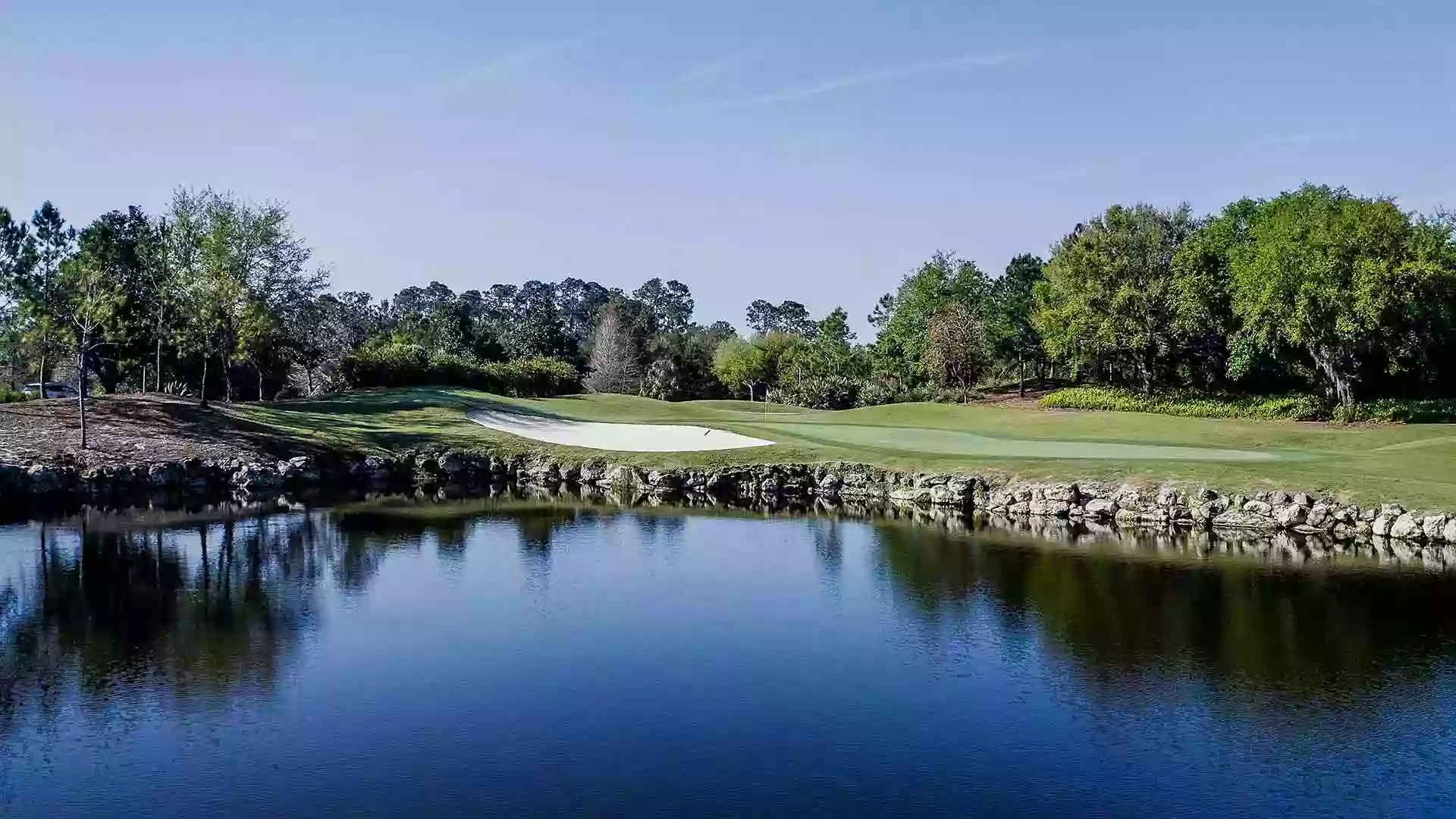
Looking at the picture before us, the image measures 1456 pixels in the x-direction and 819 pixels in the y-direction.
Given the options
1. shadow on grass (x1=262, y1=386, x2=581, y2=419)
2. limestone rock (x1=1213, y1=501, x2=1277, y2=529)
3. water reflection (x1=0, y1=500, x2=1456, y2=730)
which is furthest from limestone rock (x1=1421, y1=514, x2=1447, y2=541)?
shadow on grass (x1=262, y1=386, x2=581, y2=419)

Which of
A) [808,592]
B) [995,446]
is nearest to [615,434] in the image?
[995,446]

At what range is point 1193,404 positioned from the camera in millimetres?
57500

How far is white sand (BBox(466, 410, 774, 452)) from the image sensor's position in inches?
1692

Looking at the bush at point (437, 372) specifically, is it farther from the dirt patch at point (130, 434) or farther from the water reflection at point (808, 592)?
the water reflection at point (808, 592)

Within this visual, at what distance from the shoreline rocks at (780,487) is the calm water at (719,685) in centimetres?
501

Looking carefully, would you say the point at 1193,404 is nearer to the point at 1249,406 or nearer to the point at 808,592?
the point at 1249,406

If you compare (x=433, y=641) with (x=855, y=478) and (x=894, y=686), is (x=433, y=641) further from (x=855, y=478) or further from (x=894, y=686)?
(x=855, y=478)

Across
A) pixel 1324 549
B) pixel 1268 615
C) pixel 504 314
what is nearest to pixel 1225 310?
pixel 1324 549

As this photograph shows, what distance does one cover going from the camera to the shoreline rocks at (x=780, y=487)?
90.4 feet

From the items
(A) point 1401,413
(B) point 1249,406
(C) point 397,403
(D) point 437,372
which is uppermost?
(D) point 437,372

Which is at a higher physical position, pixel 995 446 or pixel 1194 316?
pixel 1194 316

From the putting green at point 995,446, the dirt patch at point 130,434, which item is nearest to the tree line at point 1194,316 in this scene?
the putting green at point 995,446

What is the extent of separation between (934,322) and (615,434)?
33.2m

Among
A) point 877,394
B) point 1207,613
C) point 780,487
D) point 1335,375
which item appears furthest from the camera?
point 877,394
